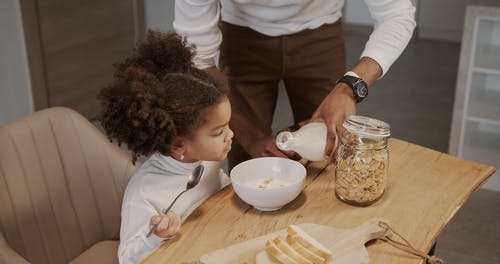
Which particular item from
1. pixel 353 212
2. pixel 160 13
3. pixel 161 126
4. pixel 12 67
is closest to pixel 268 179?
pixel 353 212

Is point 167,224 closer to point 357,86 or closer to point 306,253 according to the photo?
point 306,253

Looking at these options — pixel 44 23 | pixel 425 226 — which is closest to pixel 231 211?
pixel 425 226

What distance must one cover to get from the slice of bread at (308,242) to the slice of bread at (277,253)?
0.12 feet

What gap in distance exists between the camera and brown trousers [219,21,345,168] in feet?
6.04

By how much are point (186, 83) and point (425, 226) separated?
1.77 feet

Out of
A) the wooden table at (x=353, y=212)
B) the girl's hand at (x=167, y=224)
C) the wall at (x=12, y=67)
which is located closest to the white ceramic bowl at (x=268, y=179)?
the wooden table at (x=353, y=212)

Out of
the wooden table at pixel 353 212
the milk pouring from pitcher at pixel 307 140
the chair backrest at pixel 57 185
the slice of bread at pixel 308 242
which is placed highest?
the milk pouring from pitcher at pixel 307 140

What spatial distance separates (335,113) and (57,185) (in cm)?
70

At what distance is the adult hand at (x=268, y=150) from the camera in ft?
4.79

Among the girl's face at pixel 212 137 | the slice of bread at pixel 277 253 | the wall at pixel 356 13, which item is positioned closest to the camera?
the slice of bread at pixel 277 253

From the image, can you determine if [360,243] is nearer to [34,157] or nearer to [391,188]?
[391,188]

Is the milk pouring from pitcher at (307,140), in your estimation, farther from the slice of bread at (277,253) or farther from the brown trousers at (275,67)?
the brown trousers at (275,67)

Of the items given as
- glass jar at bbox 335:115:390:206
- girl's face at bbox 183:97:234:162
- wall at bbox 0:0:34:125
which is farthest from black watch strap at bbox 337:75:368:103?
wall at bbox 0:0:34:125

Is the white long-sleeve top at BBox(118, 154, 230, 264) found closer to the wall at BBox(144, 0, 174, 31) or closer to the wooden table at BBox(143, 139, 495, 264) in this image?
the wooden table at BBox(143, 139, 495, 264)
